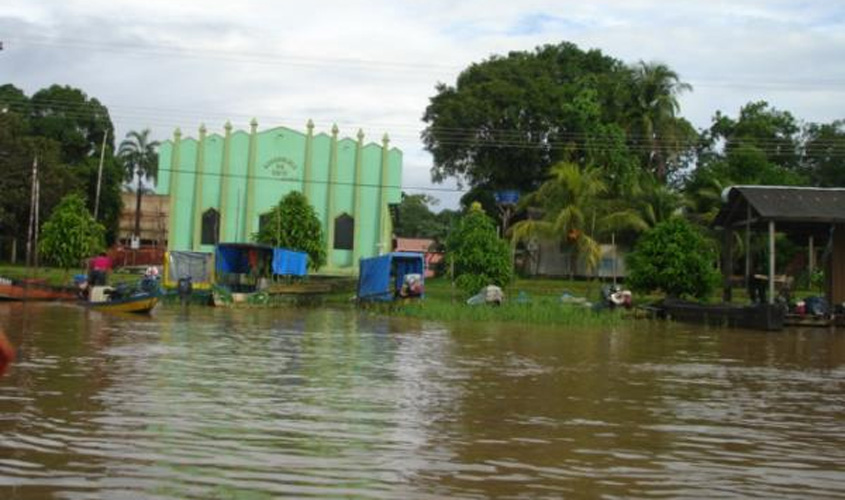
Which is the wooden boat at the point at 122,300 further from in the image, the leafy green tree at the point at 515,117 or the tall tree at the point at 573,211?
the leafy green tree at the point at 515,117

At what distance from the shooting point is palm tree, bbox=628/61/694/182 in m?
43.8

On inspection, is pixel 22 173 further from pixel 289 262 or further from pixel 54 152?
pixel 289 262

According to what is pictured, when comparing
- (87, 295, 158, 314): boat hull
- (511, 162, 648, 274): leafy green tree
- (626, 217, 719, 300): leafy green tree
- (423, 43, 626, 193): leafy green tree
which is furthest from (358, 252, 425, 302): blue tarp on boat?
(423, 43, 626, 193): leafy green tree

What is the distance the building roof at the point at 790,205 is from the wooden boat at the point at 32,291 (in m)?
21.6

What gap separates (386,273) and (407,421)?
22.9 metres

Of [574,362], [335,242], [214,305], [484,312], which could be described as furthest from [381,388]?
[335,242]

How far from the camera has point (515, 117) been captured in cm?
4659

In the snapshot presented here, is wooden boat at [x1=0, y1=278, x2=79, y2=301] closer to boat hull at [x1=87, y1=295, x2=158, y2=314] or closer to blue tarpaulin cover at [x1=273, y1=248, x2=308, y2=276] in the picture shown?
blue tarpaulin cover at [x1=273, y1=248, x2=308, y2=276]

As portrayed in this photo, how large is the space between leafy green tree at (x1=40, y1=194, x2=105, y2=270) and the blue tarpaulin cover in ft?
27.3

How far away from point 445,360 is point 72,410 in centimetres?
690

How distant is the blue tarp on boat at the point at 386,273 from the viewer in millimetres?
31562

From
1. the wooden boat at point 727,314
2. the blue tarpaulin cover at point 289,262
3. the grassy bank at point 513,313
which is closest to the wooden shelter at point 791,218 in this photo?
the wooden boat at point 727,314

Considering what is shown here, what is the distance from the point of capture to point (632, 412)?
9.55 m

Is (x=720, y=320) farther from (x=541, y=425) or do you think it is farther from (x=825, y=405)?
(x=541, y=425)
